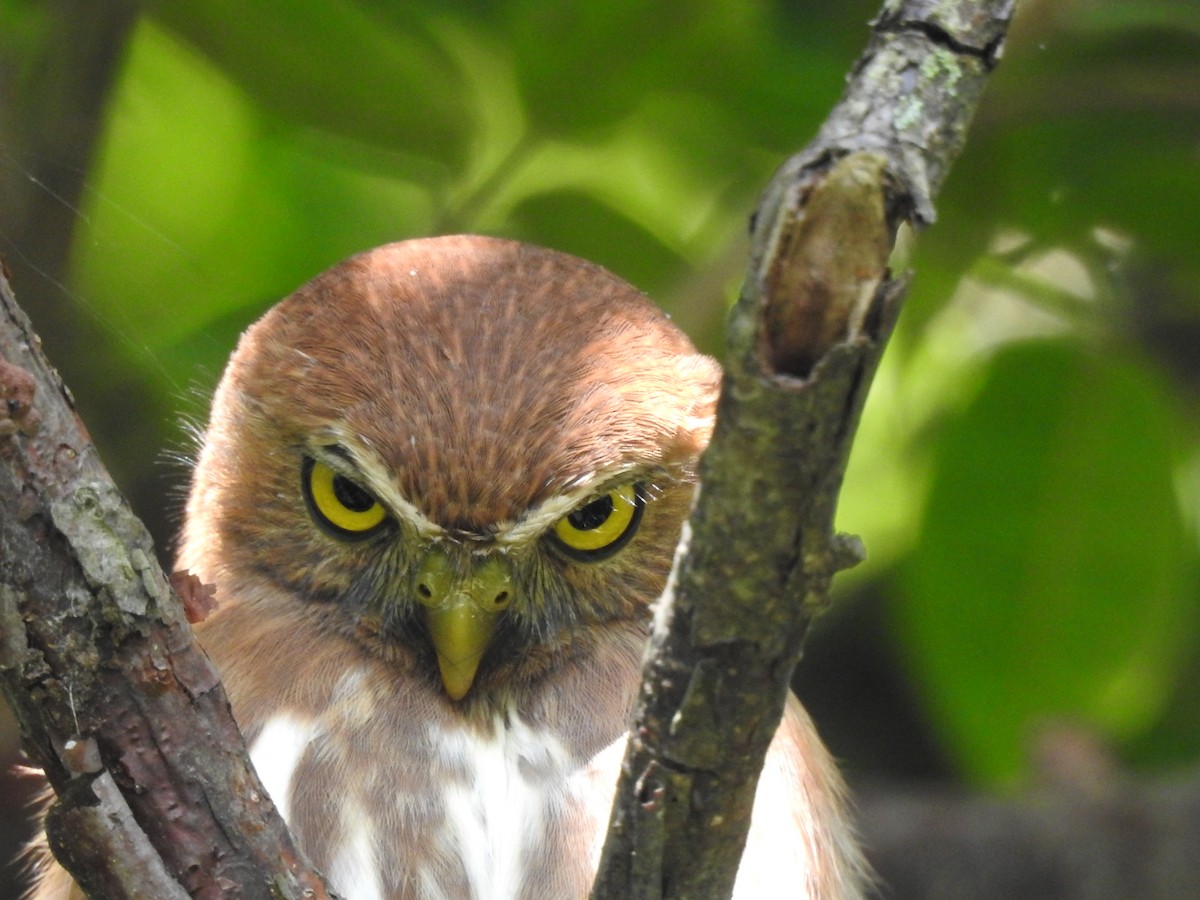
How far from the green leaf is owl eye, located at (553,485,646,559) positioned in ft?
4.54

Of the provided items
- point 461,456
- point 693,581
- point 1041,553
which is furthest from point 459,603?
point 1041,553

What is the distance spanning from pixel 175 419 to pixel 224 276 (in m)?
0.39

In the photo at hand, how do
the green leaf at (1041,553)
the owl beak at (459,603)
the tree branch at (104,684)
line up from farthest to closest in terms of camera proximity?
1. the green leaf at (1041,553)
2. the owl beak at (459,603)
3. the tree branch at (104,684)

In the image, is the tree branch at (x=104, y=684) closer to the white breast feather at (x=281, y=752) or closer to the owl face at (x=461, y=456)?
the white breast feather at (x=281, y=752)

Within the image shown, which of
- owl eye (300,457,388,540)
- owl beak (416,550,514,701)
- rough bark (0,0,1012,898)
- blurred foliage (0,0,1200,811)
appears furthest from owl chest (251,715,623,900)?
blurred foliage (0,0,1200,811)

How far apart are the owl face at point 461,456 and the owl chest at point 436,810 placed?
16cm

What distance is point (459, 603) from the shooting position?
290cm

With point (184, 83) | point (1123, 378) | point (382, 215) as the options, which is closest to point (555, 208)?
point (382, 215)

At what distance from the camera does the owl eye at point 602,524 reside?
302cm

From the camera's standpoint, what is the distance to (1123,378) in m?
4.27

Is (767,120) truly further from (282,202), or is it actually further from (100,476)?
(100,476)

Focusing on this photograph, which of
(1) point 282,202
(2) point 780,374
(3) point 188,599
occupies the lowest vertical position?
(3) point 188,599

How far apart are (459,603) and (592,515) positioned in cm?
32

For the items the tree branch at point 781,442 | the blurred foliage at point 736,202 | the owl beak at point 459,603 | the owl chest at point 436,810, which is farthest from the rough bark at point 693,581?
the blurred foliage at point 736,202
